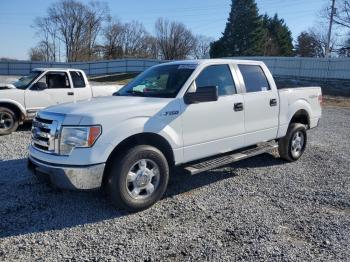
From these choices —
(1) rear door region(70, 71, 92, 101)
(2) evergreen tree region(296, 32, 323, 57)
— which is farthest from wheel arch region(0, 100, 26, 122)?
(2) evergreen tree region(296, 32, 323, 57)

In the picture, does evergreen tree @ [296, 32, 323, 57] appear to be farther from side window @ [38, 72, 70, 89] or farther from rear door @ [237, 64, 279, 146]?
rear door @ [237, 64, 279, 146]

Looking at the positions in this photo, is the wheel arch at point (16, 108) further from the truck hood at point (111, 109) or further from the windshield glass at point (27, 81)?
the truck hood at point (111, 109)

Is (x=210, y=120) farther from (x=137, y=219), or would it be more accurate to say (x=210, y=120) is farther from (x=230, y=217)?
(x=137, y=219)

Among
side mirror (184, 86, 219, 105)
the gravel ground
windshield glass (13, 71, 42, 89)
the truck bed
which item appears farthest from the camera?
windshield glass (13, 71, 42, 89)

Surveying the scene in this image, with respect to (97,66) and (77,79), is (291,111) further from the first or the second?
(97,66)

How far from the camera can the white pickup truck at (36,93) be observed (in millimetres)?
9156

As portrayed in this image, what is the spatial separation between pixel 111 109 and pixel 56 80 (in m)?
6.16

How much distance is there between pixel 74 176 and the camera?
4.11 m

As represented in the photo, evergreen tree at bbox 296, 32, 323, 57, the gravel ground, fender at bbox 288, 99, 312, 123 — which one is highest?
evergreen tree at bbox 296, 32, 323, 57

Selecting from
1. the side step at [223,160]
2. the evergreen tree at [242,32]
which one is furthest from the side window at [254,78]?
the evergreen tree at [242,32]

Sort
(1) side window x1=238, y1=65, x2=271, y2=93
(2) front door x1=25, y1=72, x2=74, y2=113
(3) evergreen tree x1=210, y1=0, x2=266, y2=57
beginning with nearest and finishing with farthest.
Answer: (1) side window x1=238, y1=65, x2=271, y2=93
(2) front door x1=25, y1=72, x2=74, y2=113
(3) evergreen tree x1=210, y1=0, x2=266, y2=57

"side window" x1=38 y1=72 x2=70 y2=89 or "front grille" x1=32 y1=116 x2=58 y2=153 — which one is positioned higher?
"side window" x1=38 y1=72 x2=70 y2=89

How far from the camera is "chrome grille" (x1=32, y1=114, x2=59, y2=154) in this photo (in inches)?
→ 168

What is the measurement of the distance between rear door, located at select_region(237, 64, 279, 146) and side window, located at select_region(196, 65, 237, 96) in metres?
0.28
